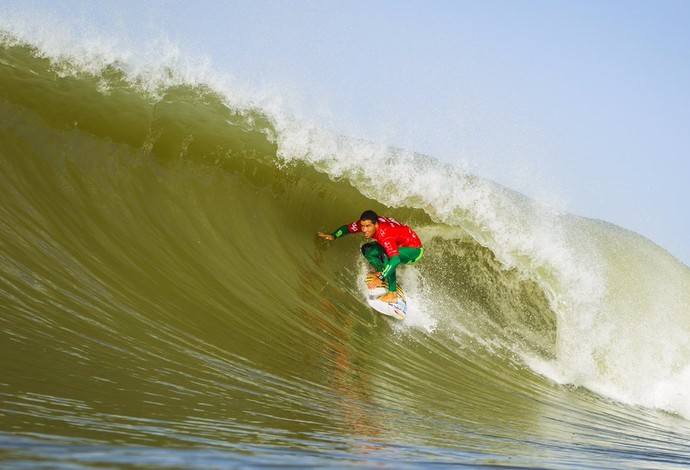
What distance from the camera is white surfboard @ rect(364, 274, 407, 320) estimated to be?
7.93 m

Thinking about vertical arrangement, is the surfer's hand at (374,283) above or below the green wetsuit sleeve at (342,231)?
below

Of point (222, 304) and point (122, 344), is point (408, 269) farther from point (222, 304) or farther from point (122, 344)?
point (122, 344)

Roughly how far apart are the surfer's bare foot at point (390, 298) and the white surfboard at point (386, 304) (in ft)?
0.11

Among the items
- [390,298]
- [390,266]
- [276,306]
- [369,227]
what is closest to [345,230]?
[369,227]

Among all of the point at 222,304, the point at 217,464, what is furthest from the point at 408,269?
the point at 217,464

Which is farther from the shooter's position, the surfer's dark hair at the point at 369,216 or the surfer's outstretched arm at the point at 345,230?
the surfer's outstretched arm at the point at 345,230

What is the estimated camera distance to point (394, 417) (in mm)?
3932

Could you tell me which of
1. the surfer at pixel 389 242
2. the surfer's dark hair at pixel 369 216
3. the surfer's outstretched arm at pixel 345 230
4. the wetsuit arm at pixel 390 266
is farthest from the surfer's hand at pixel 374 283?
the surfer's dark hair at pixel 369 216

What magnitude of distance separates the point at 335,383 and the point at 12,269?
2164 mm

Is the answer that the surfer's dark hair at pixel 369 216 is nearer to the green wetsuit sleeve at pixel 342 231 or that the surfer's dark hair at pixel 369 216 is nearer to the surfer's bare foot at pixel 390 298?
the green wetsuit sleeve at pixel 342 231

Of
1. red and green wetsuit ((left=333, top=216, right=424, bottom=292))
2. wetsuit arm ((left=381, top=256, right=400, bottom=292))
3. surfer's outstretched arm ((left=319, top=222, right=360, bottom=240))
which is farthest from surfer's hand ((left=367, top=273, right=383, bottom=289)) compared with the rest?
surfer's outstretched arm ((left=319, top=222, right=360, bottom=240))

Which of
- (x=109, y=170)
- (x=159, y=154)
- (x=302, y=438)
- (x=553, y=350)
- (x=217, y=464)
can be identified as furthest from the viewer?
(x=553, y=350)

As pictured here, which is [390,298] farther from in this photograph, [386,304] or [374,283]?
[374,283]

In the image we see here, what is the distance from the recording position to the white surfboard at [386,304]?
793 cm
